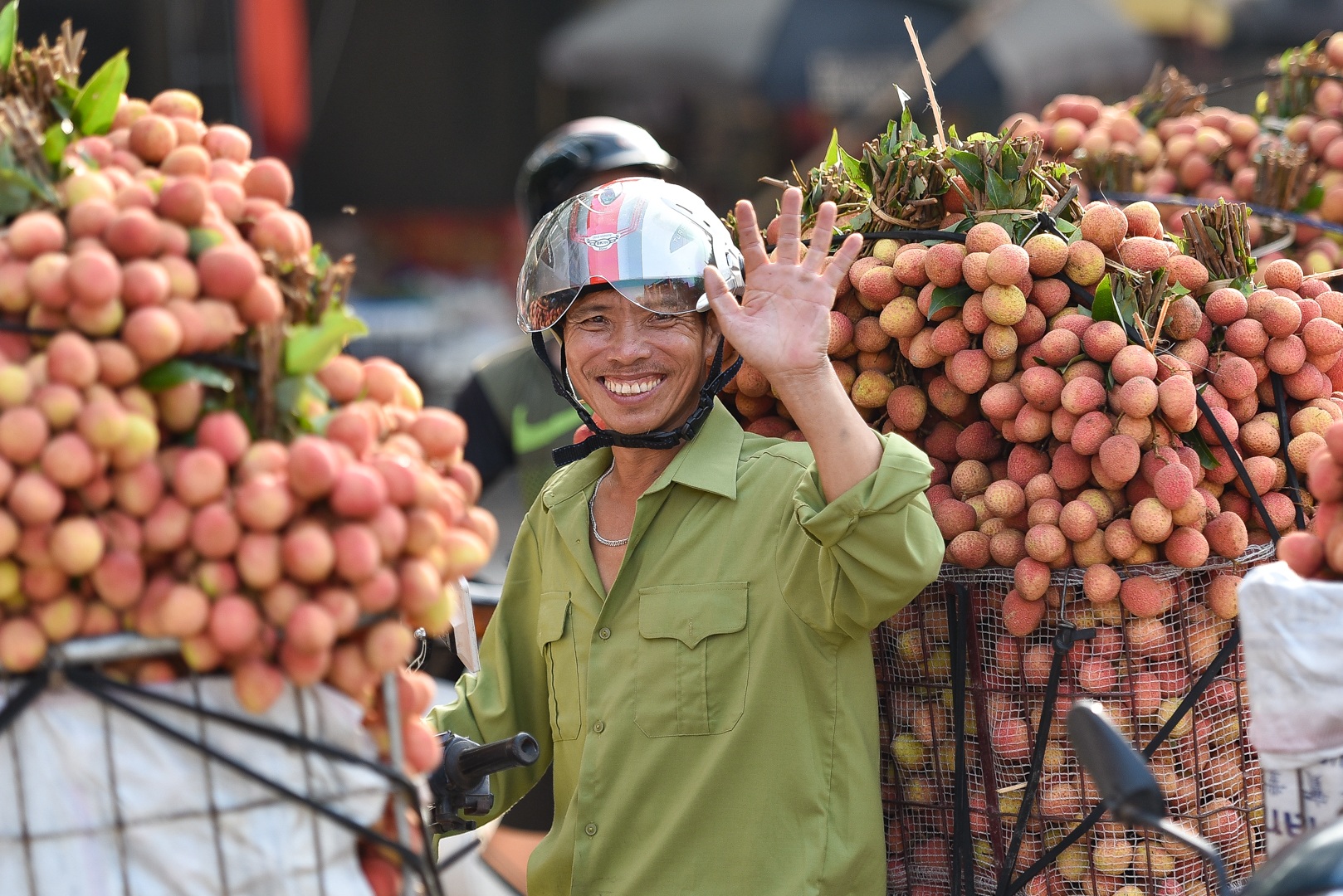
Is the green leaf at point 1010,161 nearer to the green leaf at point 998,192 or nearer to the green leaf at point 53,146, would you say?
the green leaf at point 998,192

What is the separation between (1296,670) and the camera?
1629 millimetres

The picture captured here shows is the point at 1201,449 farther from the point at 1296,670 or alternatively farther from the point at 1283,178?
the point at 1283,178

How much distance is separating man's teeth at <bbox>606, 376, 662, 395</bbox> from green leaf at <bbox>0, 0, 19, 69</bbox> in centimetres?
105

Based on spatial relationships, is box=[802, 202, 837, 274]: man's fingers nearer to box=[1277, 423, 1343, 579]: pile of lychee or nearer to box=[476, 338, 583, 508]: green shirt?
box=[1277, 423, 1343, 579]: pile of lychee

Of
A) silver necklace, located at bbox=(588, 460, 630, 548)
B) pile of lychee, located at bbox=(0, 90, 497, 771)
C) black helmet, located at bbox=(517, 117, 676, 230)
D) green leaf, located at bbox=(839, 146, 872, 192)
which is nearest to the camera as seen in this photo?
pile of lychee, located at bbox=(0, 90, 497, 771)

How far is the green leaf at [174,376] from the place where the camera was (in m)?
1.40

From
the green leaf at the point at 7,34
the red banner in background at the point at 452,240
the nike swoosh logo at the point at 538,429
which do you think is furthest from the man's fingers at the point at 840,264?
the red banner in background at the point at 452,240

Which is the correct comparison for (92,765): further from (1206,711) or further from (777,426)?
(1206,711)

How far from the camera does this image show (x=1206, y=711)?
7.12 ft

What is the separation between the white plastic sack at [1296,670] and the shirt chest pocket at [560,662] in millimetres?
1082

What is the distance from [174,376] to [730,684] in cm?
104

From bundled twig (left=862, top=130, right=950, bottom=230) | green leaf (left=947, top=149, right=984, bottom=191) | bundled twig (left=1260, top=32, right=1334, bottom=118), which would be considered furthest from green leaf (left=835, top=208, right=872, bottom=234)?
bundled twig (left=1260, top=32, right=1334, bottom=118)

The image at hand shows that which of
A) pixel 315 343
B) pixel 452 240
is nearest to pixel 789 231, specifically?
pixel 315 343

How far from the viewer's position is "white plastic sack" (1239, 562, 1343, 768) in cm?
161
